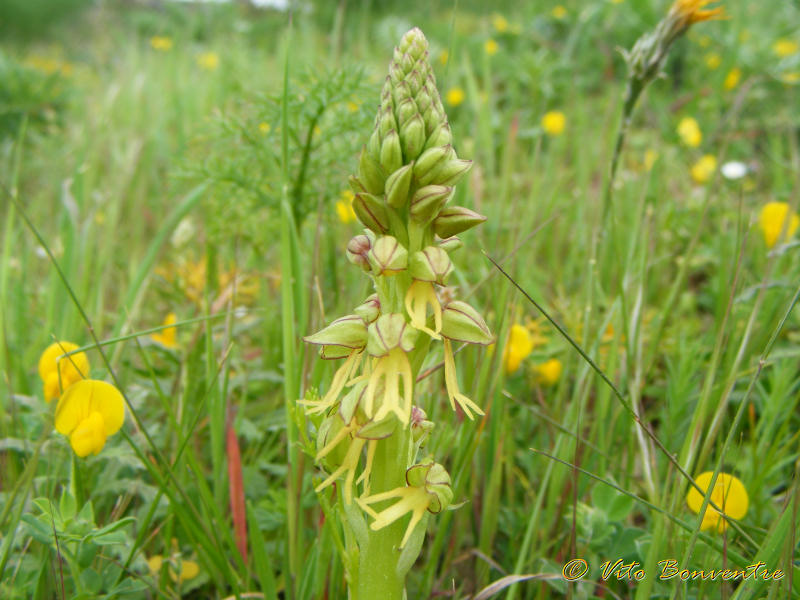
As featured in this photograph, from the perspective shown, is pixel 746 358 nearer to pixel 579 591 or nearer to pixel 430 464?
pixel 579 591

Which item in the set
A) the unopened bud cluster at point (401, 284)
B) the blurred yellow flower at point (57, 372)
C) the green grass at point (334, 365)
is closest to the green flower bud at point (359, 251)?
the unopened bud cluster at point (401, 284)

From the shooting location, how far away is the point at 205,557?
1.34 metres

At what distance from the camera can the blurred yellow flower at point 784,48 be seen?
4.84 meters

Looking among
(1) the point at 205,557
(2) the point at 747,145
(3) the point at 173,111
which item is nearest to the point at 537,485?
(1) the point at 205,557

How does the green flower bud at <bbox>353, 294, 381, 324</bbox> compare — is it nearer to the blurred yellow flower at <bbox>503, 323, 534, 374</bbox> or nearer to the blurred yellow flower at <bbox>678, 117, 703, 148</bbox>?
the blurred yellow flower at <bbox>503, 323, 534, 374</bbox>

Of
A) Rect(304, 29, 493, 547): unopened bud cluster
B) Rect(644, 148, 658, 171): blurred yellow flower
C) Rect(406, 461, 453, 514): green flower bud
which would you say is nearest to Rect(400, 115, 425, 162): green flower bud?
Rect(304, 29, 493, 547): unopened bud cluster

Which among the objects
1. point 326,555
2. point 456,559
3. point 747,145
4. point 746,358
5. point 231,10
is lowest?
point 456,559

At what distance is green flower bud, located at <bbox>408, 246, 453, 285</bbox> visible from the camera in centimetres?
92

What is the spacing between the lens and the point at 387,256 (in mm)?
918

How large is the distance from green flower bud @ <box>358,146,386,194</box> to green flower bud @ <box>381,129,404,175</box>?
0.05 ft

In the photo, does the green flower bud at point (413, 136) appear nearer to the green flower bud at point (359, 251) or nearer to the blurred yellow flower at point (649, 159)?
the green flower bud at point (359, 251)

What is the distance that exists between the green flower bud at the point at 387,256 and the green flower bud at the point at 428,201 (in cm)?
5

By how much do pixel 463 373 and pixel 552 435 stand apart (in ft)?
0.95

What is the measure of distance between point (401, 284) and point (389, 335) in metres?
0.10
